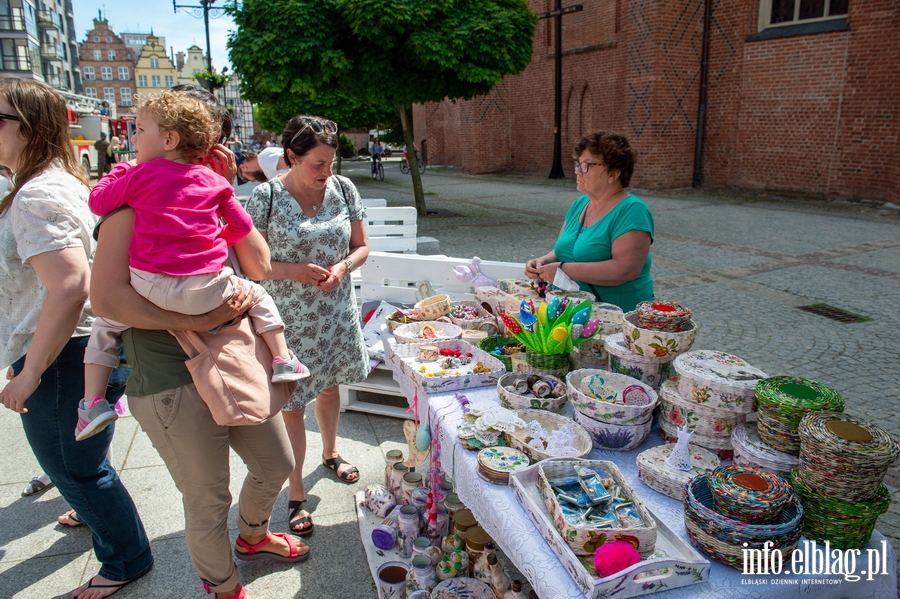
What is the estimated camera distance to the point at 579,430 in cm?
190

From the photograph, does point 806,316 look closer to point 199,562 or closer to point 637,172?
point 199,562

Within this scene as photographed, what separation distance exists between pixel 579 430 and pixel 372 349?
2.27 m

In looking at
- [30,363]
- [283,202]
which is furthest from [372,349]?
[30,363]

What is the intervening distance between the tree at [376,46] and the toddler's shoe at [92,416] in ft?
29.4

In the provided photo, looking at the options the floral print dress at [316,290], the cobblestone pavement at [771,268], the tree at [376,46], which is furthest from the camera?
the tree at [376,46]

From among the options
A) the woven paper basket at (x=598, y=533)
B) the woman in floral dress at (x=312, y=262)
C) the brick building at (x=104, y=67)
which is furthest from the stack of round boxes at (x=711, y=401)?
the brick building at (x=104, y=67)


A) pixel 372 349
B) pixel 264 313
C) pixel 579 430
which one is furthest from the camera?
pixel 372 349

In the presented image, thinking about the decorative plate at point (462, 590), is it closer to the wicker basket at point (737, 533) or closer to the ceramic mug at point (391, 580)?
the ceramic mug at point (391, 580)

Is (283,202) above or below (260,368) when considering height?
above

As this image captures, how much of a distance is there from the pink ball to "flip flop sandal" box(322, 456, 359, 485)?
7.08 ft

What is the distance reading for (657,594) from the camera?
134 centimetres

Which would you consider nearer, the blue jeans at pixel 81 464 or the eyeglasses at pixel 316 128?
the blue jeans at pixel 81 464

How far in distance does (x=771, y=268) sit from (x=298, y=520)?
294 inches

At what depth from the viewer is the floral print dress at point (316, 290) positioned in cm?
269
